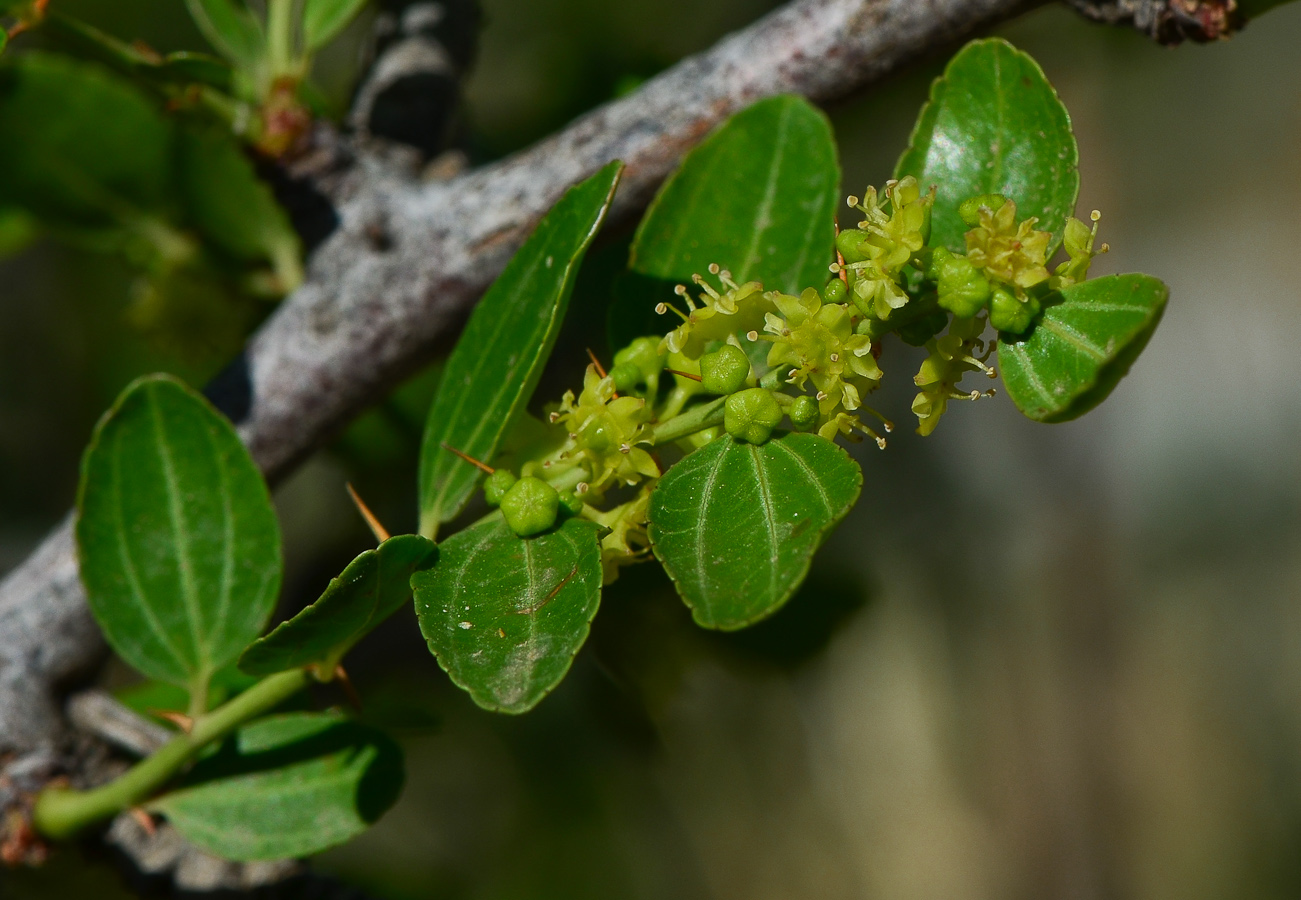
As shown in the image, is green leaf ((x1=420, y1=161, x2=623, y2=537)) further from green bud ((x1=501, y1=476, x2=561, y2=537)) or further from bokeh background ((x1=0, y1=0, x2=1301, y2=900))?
bokeh background ((x1=0, y1=0, x2=1301, y2=900))

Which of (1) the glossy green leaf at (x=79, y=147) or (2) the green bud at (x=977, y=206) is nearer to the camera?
(2) the green bud at (x=977, y=206)

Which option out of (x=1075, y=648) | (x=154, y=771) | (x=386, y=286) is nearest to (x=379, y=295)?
(x=386, y=286)

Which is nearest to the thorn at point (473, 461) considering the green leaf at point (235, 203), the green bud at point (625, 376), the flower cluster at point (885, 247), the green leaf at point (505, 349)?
the green leaf at point (505, 349)

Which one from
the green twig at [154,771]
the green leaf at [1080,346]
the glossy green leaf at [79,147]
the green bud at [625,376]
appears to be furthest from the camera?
the glossy green leaf at [79,147]

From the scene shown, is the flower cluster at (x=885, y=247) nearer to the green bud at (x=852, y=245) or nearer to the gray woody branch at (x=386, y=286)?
the green bud at (x=852, y=245)

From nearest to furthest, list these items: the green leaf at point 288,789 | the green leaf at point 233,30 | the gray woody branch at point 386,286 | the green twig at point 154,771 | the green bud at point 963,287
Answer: the green bud at point 963,287, the green twig at point 154,771, the green leaf at point 288,789, the gray woody branch at point 386,286, the green leaf at point 233,30

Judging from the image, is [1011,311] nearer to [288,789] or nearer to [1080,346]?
[1080,346]

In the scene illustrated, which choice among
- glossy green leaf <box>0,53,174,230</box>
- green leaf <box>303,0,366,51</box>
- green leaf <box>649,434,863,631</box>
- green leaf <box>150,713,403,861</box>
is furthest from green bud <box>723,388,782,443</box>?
glossy green leaf <box>0,53,174,230</box>
